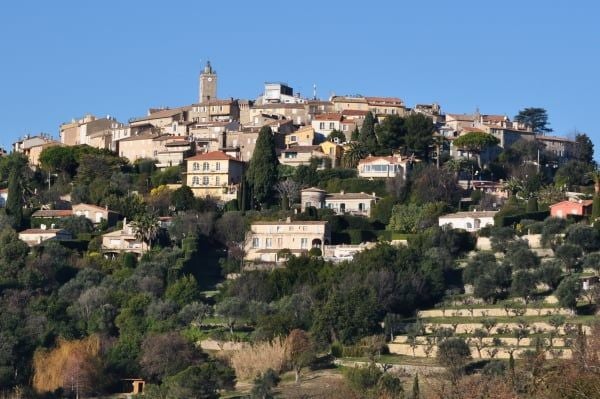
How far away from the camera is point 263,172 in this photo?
7906 cm

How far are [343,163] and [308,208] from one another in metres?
10.3

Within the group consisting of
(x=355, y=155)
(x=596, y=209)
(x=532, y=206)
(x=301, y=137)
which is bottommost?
(x=596, y=209)

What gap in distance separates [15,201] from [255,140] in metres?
15.0

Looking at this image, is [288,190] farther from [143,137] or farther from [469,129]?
[143,137]

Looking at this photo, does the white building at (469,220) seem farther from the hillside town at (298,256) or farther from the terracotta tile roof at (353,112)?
the terracotta tile roof at (353,112)

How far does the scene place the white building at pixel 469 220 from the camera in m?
72.1

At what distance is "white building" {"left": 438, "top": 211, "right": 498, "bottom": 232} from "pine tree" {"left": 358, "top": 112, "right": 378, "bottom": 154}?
12.7 metres

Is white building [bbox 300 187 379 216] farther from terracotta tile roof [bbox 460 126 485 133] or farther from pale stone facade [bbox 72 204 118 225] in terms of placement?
terracotta tile roof [bbox 460 126 485 133]

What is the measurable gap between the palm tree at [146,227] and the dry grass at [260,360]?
632 inches

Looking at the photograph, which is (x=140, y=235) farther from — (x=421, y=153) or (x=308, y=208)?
(x=421, y=153)

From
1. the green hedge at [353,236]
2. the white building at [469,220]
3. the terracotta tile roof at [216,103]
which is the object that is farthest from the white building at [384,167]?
the terracotta tile roof at [216,103]

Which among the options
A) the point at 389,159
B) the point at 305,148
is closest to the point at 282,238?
the point at 389,159

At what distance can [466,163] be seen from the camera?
85.0 m

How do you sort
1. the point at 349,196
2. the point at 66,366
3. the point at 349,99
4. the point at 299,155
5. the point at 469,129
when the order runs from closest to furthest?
the point at 66,366, the point at 349,196, the point at 299,155, the point at 469,129, the point at 349,99
